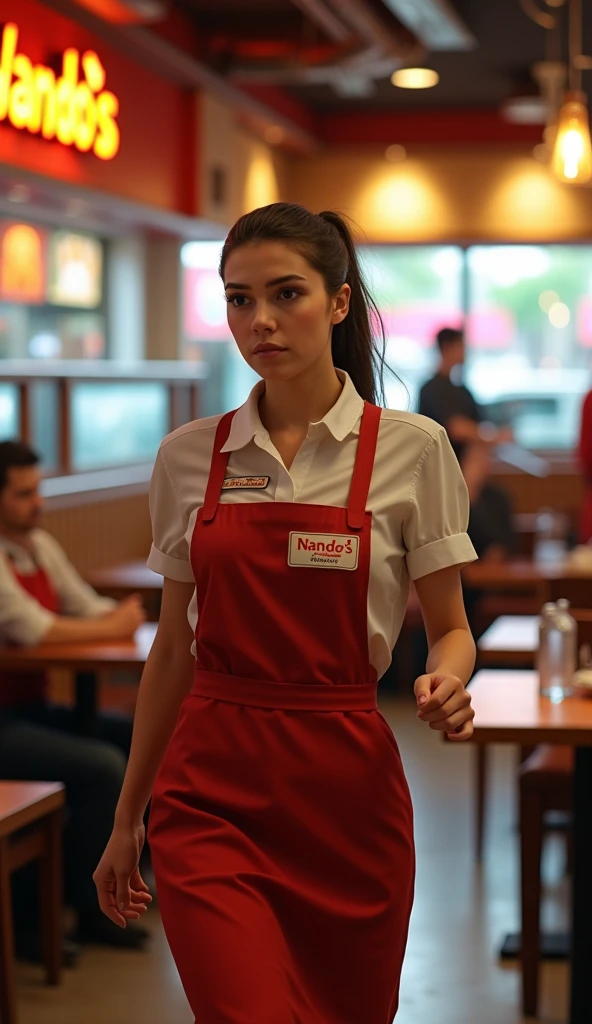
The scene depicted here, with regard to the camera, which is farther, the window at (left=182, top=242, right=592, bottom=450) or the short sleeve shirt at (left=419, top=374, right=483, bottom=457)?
the window at (left=182, top=242, right=592, bottom=450)

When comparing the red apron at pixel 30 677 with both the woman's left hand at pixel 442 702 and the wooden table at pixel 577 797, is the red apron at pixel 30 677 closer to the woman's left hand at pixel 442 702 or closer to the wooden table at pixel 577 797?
the wooden table at pixel 577 797

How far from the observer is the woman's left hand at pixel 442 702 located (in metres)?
1.72

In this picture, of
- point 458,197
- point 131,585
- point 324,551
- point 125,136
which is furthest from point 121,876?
point 458,197

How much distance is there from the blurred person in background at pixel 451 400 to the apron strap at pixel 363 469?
19.6 feet

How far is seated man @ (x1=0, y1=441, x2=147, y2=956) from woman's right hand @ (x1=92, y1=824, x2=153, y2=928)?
2016 millimetres

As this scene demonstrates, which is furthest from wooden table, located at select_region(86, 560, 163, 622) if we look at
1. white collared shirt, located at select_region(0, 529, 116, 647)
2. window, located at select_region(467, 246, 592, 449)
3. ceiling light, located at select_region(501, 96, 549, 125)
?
window, located at select_region(467, 246, 592, 449)

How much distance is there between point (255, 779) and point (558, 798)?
2.11 m

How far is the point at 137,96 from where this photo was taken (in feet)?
25.3

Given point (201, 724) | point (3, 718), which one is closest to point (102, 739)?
point (3, 718)

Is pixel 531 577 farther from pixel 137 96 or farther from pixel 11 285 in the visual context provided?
pixel 137 96

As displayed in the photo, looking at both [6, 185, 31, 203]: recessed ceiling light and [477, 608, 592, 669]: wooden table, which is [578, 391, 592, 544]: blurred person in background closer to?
[477, 608, 592, 669]: wooden table

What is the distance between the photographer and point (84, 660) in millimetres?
4074

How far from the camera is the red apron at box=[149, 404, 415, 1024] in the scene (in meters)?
1.83

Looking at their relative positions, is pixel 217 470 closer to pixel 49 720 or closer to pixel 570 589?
pixel 570 589
